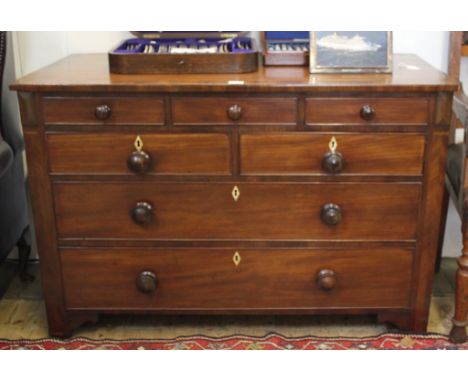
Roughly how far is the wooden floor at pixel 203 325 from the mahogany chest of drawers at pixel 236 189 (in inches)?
4.9

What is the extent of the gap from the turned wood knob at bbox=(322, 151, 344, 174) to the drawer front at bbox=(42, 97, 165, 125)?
1.70 feet

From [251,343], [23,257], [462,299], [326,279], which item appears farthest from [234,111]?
[23,257]

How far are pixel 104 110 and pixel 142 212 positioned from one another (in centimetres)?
35

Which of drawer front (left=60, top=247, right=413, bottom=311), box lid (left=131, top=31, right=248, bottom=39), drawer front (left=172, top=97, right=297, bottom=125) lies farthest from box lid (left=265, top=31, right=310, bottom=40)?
drawer front (left=60, top=247, right=413, bottom=311)

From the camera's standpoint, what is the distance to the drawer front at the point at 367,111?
72.8 inches

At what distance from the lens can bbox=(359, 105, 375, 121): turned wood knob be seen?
1843 mm

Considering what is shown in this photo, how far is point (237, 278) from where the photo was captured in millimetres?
2082

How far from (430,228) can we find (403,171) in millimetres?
220

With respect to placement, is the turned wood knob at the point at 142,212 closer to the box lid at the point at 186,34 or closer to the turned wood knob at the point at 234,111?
the turned wood knob at the point at 234,111

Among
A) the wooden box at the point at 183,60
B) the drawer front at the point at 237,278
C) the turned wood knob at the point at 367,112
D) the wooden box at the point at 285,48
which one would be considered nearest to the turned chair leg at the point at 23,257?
the drawer front at the point at 237,278

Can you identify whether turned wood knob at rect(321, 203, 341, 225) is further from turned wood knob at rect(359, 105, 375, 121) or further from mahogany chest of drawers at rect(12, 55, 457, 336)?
turned wood knob at rect(359, 105, 375, 121)

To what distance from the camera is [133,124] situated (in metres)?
1.89
